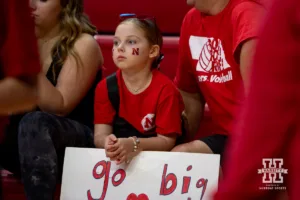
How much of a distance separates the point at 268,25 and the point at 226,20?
1.43 m

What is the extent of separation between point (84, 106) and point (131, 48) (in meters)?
0.30

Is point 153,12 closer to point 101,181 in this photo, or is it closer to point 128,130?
point 128,130

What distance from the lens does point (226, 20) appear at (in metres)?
2.16

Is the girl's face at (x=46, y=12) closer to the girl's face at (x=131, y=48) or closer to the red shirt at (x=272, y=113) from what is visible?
the girl's face at (x=131, y=48)

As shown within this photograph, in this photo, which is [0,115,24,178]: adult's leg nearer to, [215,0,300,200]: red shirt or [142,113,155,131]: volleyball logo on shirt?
[142,113,155,131]: volleyball logo on shirt

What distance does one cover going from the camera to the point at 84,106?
244 centimetres

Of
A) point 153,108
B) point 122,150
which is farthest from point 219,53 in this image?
point 122,150

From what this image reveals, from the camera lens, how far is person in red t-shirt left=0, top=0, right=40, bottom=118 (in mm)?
1020

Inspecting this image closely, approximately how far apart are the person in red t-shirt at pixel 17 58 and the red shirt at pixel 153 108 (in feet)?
3.74

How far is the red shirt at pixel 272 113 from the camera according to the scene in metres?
0.74

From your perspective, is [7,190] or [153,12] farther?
[153,12]

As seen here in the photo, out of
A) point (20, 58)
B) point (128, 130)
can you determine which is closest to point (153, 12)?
point (128, 130)

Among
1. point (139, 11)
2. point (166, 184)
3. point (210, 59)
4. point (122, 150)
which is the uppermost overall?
point (139, 11)

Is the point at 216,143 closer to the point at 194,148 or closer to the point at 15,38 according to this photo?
the point at 194,148
